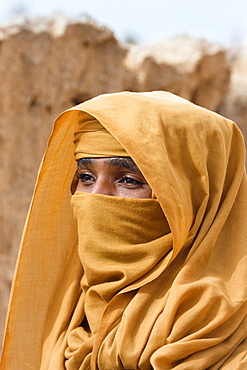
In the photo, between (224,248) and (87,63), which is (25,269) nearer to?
(224,248)

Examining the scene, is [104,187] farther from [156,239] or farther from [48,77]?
[48,77]

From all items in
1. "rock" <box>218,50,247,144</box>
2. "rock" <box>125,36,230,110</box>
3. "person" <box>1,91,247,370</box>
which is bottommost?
"rock" <box>218,50,247,144</box>

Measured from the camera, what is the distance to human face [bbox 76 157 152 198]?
94.3 inches

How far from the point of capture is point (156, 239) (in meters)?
2.39

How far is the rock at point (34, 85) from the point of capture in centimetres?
577

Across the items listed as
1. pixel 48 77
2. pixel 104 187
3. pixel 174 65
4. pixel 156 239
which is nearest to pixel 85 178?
pixel 104 187

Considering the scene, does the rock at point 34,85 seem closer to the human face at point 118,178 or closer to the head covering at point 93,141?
the head covering at point 93,141

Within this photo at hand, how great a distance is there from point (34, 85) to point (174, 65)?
1.29 metres

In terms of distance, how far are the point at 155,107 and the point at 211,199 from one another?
1.05ft

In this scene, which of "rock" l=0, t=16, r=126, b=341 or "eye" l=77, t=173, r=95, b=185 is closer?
"eye" l=77, t=173, r=95, b=185

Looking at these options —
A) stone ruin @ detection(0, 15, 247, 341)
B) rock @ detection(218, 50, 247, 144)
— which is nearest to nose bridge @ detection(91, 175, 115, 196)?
stone ruin @ detection(0, 15, 247, 341)

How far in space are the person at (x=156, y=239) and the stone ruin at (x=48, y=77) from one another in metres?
3.30

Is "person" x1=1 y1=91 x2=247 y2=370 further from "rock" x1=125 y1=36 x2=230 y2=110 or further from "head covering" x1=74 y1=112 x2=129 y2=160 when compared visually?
"rock" x1=125 y1=36 x2=230 y2=110

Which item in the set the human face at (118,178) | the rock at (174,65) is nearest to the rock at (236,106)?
the rock at (174,65)
